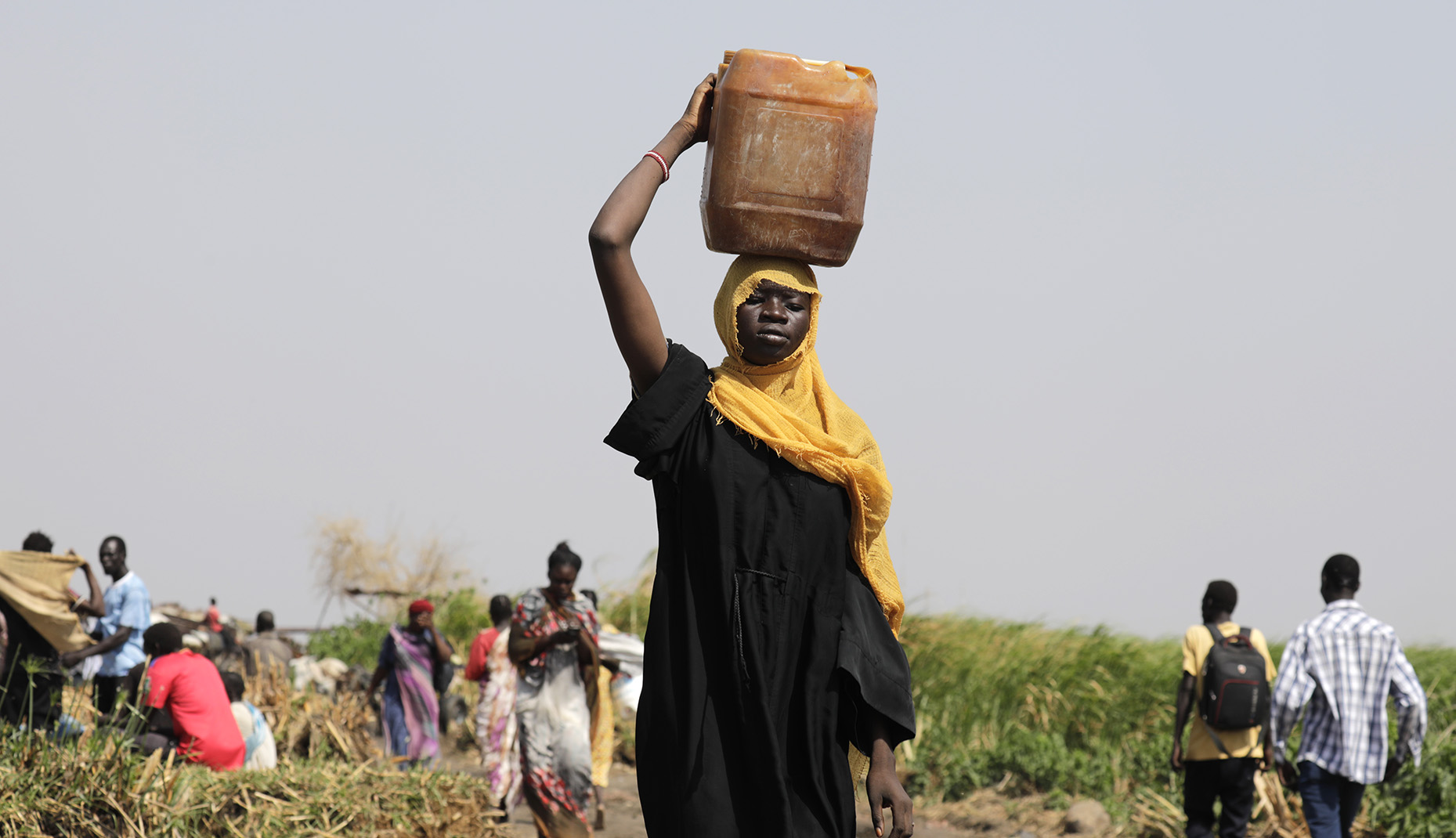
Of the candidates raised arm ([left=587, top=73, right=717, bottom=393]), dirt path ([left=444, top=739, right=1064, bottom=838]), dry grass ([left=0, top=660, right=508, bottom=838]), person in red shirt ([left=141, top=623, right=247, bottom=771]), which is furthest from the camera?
dirt path ([left=444, top=739, right=1064, bottom=838])

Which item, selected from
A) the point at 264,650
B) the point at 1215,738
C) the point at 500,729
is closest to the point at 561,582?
the point at 500,729

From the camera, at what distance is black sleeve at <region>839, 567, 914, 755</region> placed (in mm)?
2781

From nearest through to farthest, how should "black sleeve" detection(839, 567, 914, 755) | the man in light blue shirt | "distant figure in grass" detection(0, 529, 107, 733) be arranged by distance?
"black sleeve" detection(839, 567, 914, 755), "distant figure in grass" detection(0, 529, 107, 733), the man in light blue shirt

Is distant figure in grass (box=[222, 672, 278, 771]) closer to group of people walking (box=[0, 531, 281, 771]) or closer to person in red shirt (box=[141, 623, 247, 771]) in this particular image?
group of people walking (box=[0, 531, 281, 771])

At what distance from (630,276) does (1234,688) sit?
20.2ft

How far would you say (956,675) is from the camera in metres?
14.3

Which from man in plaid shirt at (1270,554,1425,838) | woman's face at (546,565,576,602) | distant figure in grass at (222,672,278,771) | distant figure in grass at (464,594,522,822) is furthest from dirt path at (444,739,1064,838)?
man in plaid shirt at (1270,554,1425,838)

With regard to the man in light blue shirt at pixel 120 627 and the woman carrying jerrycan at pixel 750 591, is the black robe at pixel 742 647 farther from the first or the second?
the man in light blue shirt at pixel 120 627

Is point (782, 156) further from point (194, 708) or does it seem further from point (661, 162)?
point (194, 708)

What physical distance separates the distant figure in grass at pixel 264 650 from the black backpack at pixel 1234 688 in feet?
28.7

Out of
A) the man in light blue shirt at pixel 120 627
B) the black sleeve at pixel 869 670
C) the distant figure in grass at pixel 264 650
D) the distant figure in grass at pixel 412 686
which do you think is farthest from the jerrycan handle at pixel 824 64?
the distant figure in grass at pixel 264 650

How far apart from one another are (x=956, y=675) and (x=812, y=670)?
11910 mm

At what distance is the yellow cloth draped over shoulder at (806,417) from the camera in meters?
2.82

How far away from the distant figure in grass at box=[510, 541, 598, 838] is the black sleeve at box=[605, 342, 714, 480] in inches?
221
